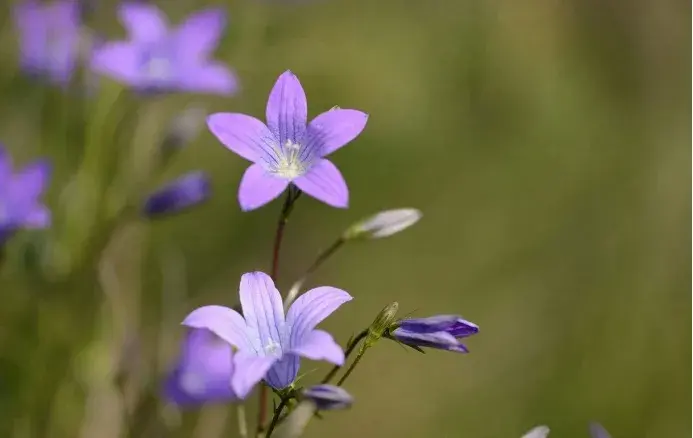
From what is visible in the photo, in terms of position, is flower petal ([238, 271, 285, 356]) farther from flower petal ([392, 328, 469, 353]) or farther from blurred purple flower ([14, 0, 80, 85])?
blurred purple flower ([14, 0, 80, 85])

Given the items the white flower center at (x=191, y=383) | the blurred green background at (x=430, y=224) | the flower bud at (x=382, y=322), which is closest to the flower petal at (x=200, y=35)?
the blurred green background at (x=430, y=224)

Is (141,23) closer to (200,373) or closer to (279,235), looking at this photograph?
(200,373)

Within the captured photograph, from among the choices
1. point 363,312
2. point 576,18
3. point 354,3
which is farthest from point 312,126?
point 576,18

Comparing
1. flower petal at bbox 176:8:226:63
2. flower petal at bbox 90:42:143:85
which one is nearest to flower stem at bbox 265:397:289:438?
flower petal at bbox 90:42:143:85

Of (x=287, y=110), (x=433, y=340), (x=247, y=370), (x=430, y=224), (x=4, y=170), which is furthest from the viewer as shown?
(x=430, y=224)

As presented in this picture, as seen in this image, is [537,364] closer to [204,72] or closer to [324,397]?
[204,72]

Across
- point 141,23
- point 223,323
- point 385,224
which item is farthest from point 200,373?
point 141,23
